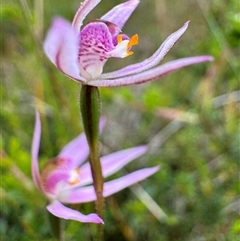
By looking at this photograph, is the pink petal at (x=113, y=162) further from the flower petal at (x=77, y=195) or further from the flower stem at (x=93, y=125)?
the flower stem at (x=93, y=125)

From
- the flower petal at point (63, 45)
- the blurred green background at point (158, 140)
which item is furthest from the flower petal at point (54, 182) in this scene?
the flower petal at point (63, 45)

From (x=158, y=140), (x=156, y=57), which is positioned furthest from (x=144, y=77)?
(x=158, y=140)

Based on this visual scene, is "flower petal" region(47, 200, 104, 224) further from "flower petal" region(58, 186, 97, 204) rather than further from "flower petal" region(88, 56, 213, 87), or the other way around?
"flower petal" region(88, 56, 213, 87)

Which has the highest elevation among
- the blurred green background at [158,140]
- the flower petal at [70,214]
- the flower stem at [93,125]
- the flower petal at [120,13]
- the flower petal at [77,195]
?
the flower petal at [120,13]

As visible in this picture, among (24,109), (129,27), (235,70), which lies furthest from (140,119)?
(129,27)

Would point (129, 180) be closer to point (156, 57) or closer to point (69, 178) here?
point (69, 178)

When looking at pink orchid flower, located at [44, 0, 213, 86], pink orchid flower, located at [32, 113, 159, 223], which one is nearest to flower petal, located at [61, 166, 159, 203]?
pink orchid flower, located at [32, 113, 159, 223]
